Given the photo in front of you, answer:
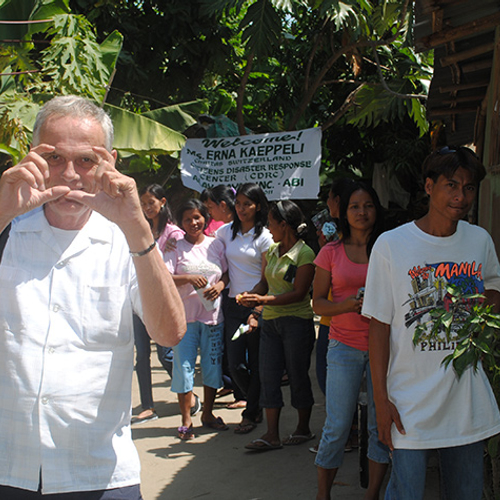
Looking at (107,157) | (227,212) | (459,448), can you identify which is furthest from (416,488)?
(227,212)

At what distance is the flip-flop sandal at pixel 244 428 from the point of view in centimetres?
567

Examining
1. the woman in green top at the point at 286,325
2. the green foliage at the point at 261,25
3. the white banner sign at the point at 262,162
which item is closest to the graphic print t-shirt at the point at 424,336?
the woman in green top at the point at 286,325

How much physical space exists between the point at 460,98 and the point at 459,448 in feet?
14.0

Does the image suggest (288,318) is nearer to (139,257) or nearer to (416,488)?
(416,488)

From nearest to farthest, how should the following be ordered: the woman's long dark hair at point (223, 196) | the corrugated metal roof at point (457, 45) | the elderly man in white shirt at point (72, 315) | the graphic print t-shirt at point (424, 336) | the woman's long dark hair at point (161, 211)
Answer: the elderly man in white shirt at point (72, 315) < the graphic print t-shirt at point (424, 336) < the corrugated metal roof at point (457, 45) < the woman's long dark hair at point (161, 211) < the woman's long dark hair at point (223, 196)

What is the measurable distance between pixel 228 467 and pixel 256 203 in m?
2.25

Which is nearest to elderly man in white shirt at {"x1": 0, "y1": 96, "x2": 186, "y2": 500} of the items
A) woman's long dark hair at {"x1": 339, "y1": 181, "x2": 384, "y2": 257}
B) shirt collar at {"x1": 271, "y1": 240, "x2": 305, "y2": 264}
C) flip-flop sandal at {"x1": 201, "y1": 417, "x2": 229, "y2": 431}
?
woman's long dark hair at {"x1": 339, "y1": 181, "x2": 384, "y2": 257}

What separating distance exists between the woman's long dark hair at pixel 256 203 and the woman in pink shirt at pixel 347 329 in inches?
60.8

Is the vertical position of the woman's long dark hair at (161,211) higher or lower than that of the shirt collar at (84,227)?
higher

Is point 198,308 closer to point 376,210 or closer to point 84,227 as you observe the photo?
point 376,210

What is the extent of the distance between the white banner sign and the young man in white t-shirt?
5.82 metres

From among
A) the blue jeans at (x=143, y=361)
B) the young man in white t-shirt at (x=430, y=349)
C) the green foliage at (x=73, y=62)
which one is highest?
the green foliage at (x=73, y=62)

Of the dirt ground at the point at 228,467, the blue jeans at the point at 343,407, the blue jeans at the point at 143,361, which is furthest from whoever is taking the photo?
the blue jeans at the point at 143,361

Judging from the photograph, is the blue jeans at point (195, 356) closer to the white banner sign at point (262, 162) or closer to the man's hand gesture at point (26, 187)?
the white banner sign at point (262, 162)
